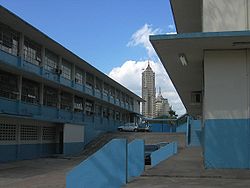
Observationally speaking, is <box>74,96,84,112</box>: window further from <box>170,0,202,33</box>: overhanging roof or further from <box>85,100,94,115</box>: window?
<box>170,0,202,33</box>: overhanging roof

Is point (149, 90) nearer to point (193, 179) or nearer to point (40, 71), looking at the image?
point (40, 71)

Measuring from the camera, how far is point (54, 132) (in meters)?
39.6

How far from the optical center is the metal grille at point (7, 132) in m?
29.9

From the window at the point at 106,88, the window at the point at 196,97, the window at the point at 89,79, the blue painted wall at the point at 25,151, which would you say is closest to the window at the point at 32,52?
the blue painted wall at the point at 25,151

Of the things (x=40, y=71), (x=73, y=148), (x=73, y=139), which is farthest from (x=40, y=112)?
(x=73, y=148)

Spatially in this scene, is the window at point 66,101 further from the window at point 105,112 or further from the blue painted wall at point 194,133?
the window at point 105,112

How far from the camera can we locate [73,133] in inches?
1585

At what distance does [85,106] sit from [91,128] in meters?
3.82

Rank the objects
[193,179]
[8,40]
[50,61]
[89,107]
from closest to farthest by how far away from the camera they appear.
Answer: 1. [193,179]
2. [8,40]
3. [50,61]
4. [89,107]

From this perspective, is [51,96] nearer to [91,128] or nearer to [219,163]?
[91,128]

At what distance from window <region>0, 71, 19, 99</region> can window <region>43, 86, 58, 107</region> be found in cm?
594

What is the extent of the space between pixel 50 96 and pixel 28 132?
707cm

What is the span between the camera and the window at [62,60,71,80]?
43.7m

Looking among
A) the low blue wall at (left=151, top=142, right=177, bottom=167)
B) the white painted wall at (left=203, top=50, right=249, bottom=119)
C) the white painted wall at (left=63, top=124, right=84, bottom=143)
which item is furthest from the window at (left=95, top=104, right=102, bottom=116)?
the white painted wall at (left=203, top=50, right=249, bottom=119)
